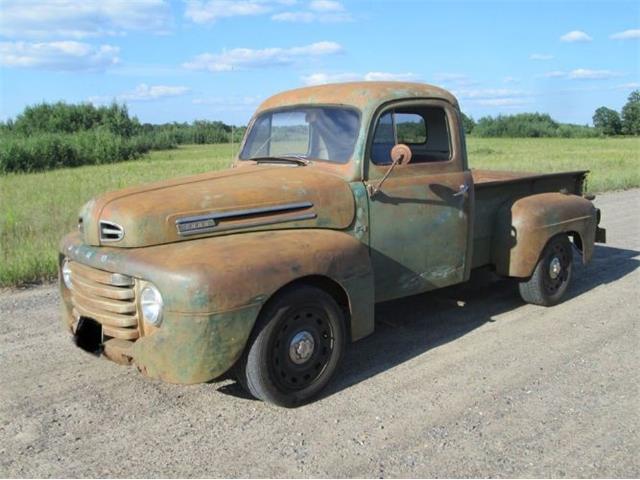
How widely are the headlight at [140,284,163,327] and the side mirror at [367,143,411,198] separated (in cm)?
173

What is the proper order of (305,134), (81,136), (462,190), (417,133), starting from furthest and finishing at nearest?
(81,136)
(417,133)
(462,190)
(305,134)

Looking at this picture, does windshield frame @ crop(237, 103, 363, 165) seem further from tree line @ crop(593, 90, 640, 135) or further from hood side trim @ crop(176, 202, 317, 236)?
tree line @ crop(593, 90, 640, 135)

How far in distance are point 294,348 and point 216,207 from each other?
3.31 feet

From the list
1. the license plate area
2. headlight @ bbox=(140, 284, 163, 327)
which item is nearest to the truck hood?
headlight @ bbox=(140, 284, 163, 327)

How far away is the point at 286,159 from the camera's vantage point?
490 centimetres

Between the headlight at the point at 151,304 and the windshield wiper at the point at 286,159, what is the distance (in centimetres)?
168

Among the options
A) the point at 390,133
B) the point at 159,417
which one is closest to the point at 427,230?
the point at 390,133

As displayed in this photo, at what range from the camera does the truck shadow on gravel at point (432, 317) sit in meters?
4.61

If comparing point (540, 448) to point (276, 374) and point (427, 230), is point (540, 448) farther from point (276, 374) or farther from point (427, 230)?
point (427, 230)

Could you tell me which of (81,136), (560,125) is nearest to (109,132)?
(81,136)

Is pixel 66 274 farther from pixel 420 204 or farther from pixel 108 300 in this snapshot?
pixel 420 204

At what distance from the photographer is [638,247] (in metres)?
8.67

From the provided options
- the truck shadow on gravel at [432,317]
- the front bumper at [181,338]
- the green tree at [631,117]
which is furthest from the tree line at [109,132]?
the front bumper at [181,338]

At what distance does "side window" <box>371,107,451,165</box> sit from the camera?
4.75 meters
